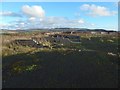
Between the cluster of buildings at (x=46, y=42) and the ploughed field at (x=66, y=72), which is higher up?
the cluster of buildings at (x=46, y=42)

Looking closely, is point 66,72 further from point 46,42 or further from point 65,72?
point 46,42

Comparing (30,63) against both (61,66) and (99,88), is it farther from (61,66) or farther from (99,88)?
(99,88)

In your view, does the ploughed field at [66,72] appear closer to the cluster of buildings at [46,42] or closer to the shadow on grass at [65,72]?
the shadow on grass at [65,72]

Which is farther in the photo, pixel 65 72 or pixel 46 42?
pixel 46 42

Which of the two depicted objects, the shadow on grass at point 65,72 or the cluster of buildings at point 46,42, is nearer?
the shadow on grass at point 65,72

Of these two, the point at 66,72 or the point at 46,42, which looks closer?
the point at 66,72

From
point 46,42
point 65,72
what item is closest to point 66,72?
point 65,72

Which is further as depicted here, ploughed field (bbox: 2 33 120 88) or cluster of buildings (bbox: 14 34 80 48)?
cluster of buildings (bbox: 14 34 80 48)

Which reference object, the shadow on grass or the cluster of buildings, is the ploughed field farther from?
the cluster of buildings

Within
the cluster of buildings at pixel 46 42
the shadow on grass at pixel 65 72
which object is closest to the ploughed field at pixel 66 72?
the shadow on grass at pixel 65 72

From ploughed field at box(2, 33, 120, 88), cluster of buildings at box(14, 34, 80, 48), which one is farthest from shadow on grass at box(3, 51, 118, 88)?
cluster of buildings at box(14, 34, 80, 48)

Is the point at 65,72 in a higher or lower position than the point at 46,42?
lower
